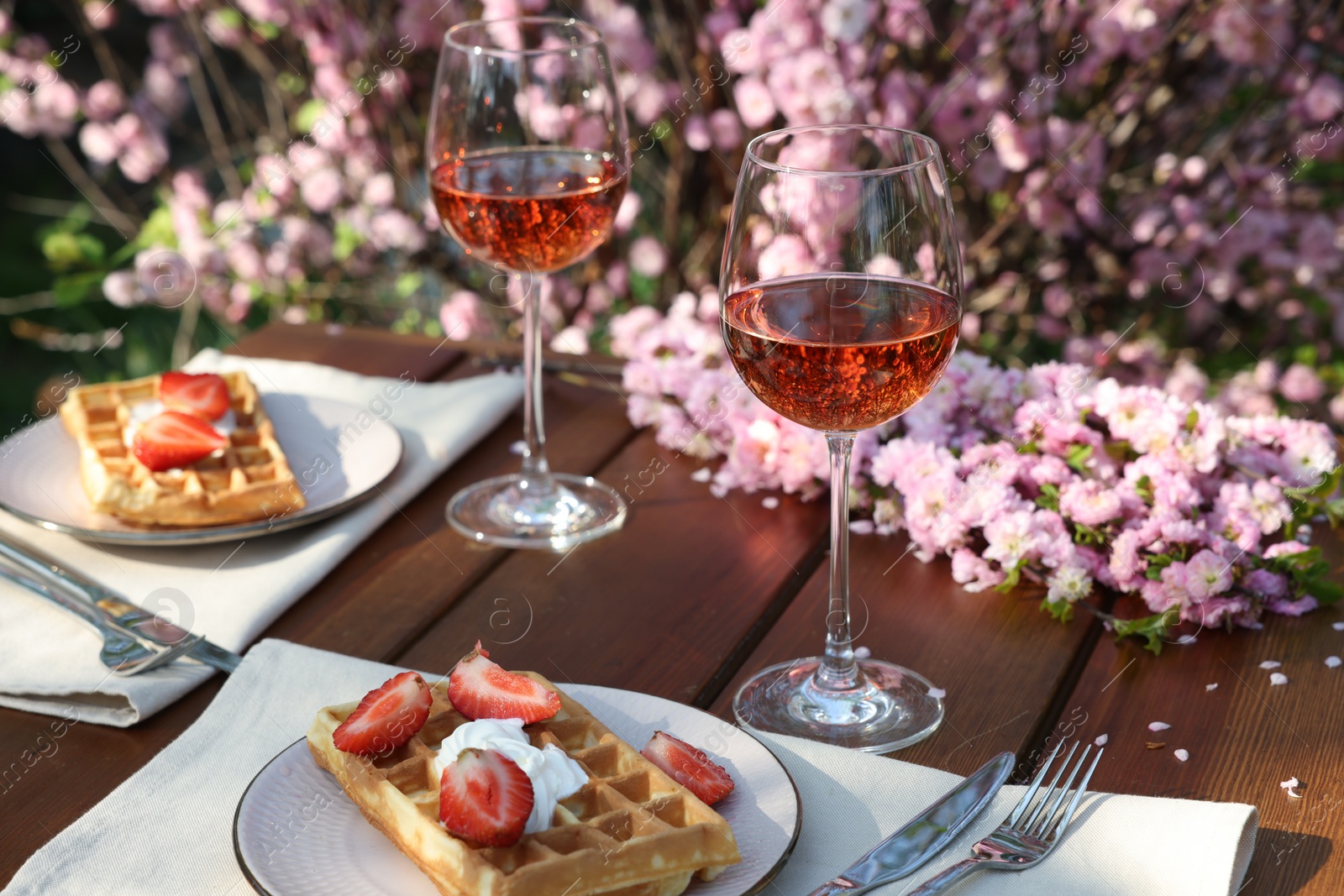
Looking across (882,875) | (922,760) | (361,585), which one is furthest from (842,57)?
(882,875)

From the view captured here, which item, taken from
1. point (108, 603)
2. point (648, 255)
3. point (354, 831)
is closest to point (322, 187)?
point (648, 255)

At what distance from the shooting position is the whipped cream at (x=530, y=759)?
88 cm

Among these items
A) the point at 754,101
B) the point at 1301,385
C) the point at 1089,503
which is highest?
the point at 754,101

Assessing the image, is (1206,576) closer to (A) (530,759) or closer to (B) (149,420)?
(A) (530,759)

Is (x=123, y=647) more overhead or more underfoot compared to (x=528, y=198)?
more underfoot

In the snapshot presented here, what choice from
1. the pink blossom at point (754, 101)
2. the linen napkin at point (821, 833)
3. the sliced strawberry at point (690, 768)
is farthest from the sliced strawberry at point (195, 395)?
the pink blossom at point (754, 101)

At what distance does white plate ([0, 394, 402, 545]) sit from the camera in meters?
1.40

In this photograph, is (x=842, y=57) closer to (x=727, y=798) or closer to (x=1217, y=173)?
(x=1217, y=173)

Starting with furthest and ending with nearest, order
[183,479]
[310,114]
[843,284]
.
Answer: [310,114]
[183,479]
[843,284]

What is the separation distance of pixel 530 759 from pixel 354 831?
0.43 ft

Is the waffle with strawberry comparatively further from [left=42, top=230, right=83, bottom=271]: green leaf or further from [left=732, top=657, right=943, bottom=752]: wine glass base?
[left=42, top=230, right=83, bottom=271]: green leaf

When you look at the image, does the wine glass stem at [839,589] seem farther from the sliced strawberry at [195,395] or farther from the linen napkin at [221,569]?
the sliced strawberry at [195,395]

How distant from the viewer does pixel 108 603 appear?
49.7 inches

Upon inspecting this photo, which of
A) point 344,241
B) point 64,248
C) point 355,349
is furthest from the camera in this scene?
point 344,241
